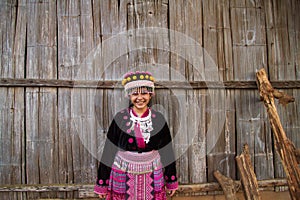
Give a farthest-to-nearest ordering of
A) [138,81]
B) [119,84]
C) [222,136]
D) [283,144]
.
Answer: [222,136] → [119,84] → [283,144] → [138,81]

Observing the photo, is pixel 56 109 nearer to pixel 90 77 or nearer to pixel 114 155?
pixel 90 77

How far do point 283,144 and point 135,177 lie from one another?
1457 millimetres

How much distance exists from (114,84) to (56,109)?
72 centimetres

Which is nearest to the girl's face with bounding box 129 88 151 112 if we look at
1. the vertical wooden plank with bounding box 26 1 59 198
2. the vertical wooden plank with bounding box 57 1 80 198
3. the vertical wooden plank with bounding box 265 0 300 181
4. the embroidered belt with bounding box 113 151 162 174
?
the embroidered belt with bounding box 113 151 162 174

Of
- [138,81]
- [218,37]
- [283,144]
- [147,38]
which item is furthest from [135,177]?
[218,37]

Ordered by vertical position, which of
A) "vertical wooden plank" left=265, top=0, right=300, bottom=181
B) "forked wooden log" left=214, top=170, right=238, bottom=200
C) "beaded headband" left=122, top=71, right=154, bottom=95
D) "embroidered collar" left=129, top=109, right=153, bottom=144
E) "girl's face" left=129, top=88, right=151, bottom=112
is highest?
"vertical wooden plank" left=265, top=0, right=300, bottom=181

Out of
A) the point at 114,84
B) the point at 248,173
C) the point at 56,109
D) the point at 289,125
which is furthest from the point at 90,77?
the point at 289,125

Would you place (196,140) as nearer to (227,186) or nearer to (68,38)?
(227,186)

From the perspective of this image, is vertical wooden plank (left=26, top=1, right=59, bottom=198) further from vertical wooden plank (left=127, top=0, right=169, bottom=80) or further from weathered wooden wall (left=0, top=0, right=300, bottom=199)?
vertical wooden plank (left=127, top=0, right=169, bottom=80)

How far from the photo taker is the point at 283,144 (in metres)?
2.32

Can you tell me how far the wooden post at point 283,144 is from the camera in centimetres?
219

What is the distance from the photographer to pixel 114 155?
2330mm

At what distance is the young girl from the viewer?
Result: 2.21 metres

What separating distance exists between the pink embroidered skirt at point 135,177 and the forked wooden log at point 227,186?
856mm
